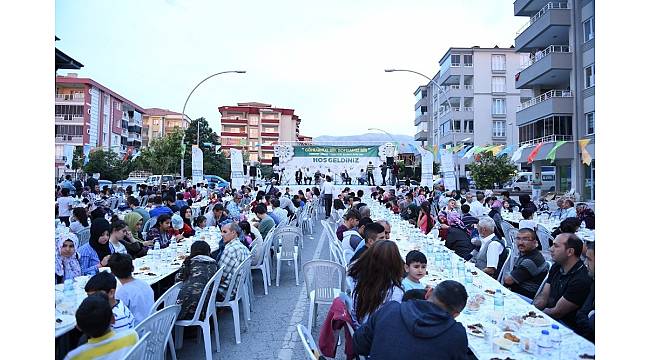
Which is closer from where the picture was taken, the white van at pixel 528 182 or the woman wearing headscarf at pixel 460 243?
the woman wearing headscarf at pixel 460 243

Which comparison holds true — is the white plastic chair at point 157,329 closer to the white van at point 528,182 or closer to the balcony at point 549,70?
the balcony at point 549,70

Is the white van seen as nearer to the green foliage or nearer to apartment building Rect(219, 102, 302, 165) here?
the green foliage

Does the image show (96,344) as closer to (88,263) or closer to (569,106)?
(88,263)

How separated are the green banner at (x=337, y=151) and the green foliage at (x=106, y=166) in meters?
16.8

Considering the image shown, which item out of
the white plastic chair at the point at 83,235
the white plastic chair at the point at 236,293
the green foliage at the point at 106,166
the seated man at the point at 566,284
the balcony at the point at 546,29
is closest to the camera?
the seated man at the point at 566,284

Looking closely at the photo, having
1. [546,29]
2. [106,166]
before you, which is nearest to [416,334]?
[546,29]

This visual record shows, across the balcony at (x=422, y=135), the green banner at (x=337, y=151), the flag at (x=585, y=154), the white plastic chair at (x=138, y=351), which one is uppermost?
the balcony at (x=422, y=135)

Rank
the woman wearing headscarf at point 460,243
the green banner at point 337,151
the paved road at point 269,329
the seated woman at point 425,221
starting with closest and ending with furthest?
the paved road at point 269,329 < the woman wearing headscarf at point 460,243 < the seated woman at point 425,221 < the green banner at point 337,151

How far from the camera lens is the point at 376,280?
3949 mm

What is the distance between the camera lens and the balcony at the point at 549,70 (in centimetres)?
2719

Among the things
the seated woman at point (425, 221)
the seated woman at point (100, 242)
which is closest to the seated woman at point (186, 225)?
the seated woman at point (100, 242)

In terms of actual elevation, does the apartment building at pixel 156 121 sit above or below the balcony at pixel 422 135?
above
